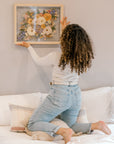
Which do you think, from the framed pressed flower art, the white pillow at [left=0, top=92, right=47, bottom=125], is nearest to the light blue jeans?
the white pillow at [left=0, top=92, right=47, bottom=125]

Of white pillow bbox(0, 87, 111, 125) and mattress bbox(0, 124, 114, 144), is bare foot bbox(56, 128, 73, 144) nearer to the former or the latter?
mattress bbox(0, 124, 114, 144)

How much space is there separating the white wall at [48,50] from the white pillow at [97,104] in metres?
0.17

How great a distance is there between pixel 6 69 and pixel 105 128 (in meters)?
1.09

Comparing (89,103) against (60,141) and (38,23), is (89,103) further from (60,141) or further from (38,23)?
(38,23)

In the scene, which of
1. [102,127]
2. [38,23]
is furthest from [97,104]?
[38,23]

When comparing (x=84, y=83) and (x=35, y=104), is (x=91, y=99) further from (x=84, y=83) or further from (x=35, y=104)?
(x=35, y=104)

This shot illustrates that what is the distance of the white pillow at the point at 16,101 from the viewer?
2143 millimetres

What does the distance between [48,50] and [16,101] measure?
0.58m

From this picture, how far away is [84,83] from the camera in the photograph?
243cm

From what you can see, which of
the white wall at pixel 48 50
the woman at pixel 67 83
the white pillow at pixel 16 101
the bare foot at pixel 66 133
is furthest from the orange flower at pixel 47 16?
the bare foot at pixel 66 133

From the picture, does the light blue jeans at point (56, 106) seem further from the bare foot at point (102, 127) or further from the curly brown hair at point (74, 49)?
the curly brown hair at point (74, 49)

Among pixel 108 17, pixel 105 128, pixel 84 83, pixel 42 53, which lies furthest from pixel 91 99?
pixel 108 17

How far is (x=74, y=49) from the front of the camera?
1833 millimetres

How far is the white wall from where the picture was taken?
231cm
